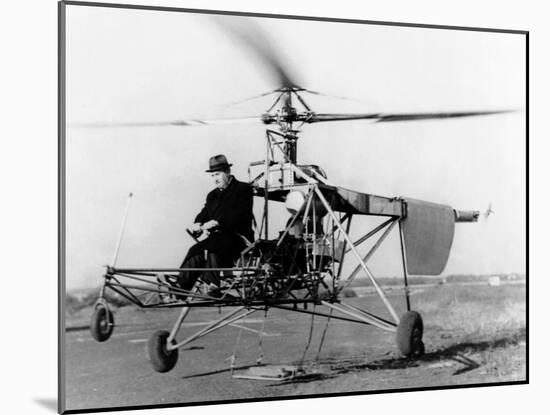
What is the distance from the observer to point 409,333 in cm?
792

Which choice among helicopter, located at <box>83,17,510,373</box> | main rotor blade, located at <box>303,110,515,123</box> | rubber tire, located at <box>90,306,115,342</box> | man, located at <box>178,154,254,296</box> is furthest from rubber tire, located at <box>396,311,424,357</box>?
rubber tire, located at <box>90,306,115,342</box>

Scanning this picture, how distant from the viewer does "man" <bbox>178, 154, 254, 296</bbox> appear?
7.26 metres

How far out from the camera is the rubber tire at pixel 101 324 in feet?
22.9

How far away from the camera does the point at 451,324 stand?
27.0 feet

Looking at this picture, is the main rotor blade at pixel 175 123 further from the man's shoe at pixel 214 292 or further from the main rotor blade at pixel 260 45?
the man's shoe at pixel 214 292

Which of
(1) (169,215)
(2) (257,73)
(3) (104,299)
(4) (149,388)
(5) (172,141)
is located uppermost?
(2) (257,73)

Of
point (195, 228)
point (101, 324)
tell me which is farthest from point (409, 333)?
point (101, 324)

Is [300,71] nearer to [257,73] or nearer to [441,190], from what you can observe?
[257,73]

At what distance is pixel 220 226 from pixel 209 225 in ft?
0.29

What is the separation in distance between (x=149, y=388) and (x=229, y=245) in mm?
1230

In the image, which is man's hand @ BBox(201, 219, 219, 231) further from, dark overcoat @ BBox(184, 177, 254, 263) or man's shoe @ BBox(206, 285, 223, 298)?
man's shoe @ BBox(206, 285, 223, 298)

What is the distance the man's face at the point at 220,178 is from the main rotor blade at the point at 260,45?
0.85m

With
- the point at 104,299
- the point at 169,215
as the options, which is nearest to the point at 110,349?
the point at 104,299

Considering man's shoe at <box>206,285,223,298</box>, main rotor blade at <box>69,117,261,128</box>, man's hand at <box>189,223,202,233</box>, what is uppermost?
main rotor blade at <box>69,117,261,128</box>
